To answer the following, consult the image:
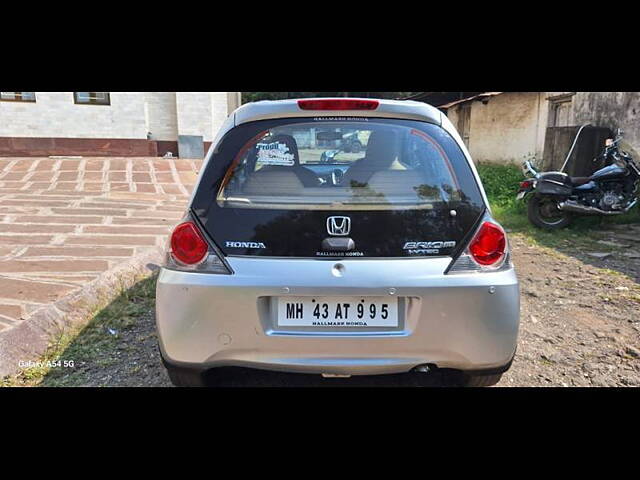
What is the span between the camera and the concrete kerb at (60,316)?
290 centimetres

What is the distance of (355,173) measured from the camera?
2.28 metres

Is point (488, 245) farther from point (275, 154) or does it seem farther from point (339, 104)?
point (275, 154)

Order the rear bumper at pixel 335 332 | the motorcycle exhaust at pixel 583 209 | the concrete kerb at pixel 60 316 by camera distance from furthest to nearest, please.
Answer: the motorcycle exhaust at pixel 583 209
the concrete kerb at pixel 60 316
the rear bumper at pixel 335 332

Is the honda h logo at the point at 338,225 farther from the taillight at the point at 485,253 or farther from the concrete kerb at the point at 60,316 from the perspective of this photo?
the concrete kerb at the point at 60,316

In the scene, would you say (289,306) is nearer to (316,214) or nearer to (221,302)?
(221,302)

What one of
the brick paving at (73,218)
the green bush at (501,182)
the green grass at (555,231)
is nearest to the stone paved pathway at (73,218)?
the brick paving at (73,218)

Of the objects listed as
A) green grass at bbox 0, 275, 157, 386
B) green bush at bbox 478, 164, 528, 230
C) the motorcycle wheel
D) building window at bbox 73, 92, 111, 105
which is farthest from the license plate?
building window at bbox 73, 92, 111, 105

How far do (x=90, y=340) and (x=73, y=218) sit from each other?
12.6ft

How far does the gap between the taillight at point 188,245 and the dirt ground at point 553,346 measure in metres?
0.88

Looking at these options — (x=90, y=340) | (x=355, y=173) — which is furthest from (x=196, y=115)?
(x=355, y=173)

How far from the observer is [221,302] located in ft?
6.65

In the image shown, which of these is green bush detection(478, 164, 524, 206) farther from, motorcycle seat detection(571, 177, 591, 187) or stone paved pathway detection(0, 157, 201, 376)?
stone paved pathway detection(0, 157, 201, 376)

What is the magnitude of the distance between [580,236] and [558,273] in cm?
182

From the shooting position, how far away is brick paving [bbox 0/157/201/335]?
388 cm
